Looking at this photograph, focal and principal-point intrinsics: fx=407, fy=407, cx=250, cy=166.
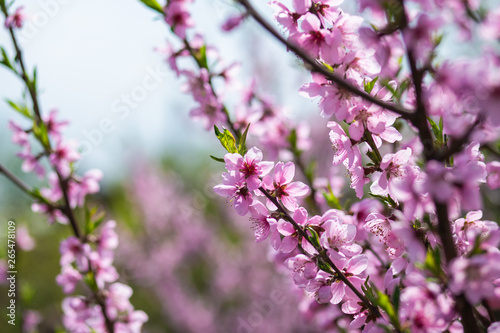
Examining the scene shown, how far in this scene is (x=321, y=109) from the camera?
1301 millimetres

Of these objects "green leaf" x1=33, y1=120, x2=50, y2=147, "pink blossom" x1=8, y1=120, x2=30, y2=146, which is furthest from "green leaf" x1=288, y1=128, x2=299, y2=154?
"pink blossom" x1=8, y1=120, x2=30, y2=146

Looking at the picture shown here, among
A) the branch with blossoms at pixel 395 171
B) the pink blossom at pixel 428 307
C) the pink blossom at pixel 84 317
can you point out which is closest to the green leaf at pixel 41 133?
the pink blossom at pixel 84 317

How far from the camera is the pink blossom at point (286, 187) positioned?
1.43 metres

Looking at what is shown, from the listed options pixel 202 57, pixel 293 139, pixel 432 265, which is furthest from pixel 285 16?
pixel 293 139

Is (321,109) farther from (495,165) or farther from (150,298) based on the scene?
(150,298)

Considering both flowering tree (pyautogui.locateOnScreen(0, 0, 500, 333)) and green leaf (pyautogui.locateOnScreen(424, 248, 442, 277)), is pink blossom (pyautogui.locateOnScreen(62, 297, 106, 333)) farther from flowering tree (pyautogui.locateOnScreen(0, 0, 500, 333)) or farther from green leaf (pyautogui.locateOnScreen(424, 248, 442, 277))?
green leaf (pyautogui.locateOnScreen(424, 248, 442, 277))

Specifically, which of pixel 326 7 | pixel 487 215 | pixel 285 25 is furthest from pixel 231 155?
pixel 487 215

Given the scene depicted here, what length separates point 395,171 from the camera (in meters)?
1.33

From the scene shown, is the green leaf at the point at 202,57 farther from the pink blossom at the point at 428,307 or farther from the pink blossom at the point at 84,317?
the pink blossom at the point at 428,307

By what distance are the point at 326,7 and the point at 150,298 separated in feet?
28.5

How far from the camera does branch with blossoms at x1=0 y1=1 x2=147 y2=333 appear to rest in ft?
7.36

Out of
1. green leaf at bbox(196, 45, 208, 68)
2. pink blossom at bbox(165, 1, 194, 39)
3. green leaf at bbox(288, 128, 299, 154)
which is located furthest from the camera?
green leaf at bbox(288, 128, 299, 154)

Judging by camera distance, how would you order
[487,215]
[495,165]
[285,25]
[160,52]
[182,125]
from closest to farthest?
1. [285,25]
2. [495,165]
3. [160,52]
4. [487,215]
5. [182,125]

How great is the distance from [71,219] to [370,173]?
171 cm
